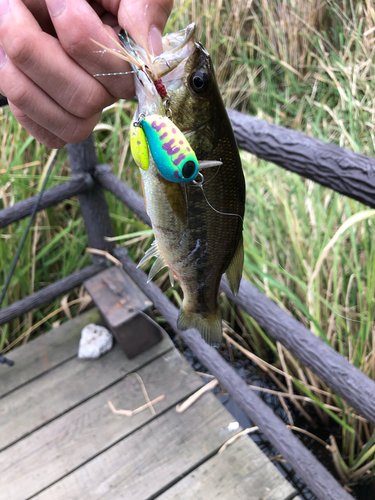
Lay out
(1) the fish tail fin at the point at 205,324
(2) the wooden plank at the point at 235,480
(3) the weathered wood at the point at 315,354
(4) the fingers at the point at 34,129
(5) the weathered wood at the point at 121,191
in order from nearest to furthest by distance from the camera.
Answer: (4) the fingers at the point at 34,129 → (1) the fish tail fin at the point at 205,324 → (3) the weathered wood at the point at 315,354 → (2) the wooden plank at the point at 235,480 → (5) the weathered wood at the point at 121,191

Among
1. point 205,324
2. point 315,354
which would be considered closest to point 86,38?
point 205,324

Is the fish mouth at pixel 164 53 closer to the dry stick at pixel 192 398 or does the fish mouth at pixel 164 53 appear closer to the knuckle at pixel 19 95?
the knuckle at pixel 19 95

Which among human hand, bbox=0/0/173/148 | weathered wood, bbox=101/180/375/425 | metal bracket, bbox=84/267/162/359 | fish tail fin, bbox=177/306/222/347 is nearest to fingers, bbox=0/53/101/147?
human hand, bbox=0/0/173/148

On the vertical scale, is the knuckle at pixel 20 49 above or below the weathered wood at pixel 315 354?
above

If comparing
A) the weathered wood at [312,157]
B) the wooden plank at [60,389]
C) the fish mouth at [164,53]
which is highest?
the fish mouth at [164,53]

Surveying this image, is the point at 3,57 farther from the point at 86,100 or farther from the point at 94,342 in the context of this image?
the point at 94,342

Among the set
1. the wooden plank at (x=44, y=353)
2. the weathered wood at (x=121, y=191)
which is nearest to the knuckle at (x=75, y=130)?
the weathered wood at (x=121, y=191)

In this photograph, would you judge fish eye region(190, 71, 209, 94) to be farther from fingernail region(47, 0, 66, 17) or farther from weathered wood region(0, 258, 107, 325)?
weathered wood region(0, 258, 107, 325)

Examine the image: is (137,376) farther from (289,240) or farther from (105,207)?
(289,240)
